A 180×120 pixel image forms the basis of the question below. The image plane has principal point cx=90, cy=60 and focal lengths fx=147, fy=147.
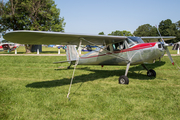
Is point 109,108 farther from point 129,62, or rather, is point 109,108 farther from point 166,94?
point 129,62

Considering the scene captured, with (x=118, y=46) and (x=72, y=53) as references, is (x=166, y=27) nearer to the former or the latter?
(x=72, y=53)

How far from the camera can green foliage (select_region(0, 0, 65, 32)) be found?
2715 centimetres

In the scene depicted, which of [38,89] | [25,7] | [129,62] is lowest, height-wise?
[38,89]

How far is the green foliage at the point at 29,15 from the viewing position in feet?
89.1

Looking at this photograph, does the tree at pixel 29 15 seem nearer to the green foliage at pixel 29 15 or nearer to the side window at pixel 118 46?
the green foliage at pixel 29 15

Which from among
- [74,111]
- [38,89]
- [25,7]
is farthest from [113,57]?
[25,7]

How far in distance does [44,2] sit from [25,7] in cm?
388

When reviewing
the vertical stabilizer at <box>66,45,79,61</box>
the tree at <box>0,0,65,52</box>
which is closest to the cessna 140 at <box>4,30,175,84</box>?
the vertical stabilizer at <box>66,45,79,61</box>

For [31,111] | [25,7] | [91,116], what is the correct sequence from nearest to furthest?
[91,116] < [31,111] < [25,7]

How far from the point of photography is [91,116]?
153 inches

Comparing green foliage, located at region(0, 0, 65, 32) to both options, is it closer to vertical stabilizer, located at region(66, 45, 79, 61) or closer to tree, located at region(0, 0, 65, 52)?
tree, located at region(0, 0, 65, 52)

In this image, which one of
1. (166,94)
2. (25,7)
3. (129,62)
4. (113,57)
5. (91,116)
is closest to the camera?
(91,116)

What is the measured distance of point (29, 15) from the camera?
2822 cm

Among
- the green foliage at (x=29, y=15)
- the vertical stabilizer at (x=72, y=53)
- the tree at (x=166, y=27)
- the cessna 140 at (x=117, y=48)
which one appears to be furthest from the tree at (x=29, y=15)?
the tree at (x=166, y=27)
